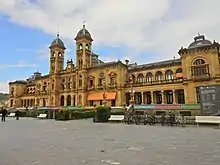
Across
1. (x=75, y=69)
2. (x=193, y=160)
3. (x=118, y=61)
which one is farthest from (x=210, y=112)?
(x=75, y=69)

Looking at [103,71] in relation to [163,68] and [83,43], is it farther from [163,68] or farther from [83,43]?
[163,68]

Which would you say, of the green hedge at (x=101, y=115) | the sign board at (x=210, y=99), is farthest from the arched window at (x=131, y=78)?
the sign board at (x=210, y=99)

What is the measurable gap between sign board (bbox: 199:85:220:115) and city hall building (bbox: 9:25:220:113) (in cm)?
1364

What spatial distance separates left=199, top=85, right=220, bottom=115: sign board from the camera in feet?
81.1

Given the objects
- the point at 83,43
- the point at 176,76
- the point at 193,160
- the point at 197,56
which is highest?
the point at 83,43

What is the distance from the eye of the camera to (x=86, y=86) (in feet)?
200

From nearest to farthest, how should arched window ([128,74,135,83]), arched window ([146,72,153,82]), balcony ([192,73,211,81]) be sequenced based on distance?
1. balcony ([192,73,211,81])
2. arched window ([146,72,153,82])
3. arched window ([128,74,135,83])

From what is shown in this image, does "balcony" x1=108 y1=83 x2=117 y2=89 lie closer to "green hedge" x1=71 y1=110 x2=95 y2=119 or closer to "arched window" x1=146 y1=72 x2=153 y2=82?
"arched window" x1=146 y1=72 x2=153 y2=82

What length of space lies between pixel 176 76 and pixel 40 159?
154 ft

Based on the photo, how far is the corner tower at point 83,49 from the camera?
6250cm

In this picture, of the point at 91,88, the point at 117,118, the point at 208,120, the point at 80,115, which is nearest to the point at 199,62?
the point at 208,120

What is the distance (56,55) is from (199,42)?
4363cm

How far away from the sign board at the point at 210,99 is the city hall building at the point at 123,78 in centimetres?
1364

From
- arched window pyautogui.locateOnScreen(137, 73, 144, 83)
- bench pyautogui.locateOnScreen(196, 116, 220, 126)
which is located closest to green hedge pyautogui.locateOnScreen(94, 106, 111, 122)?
bench pyautogui.locateOnScreen(196, 116, 220, 126)
